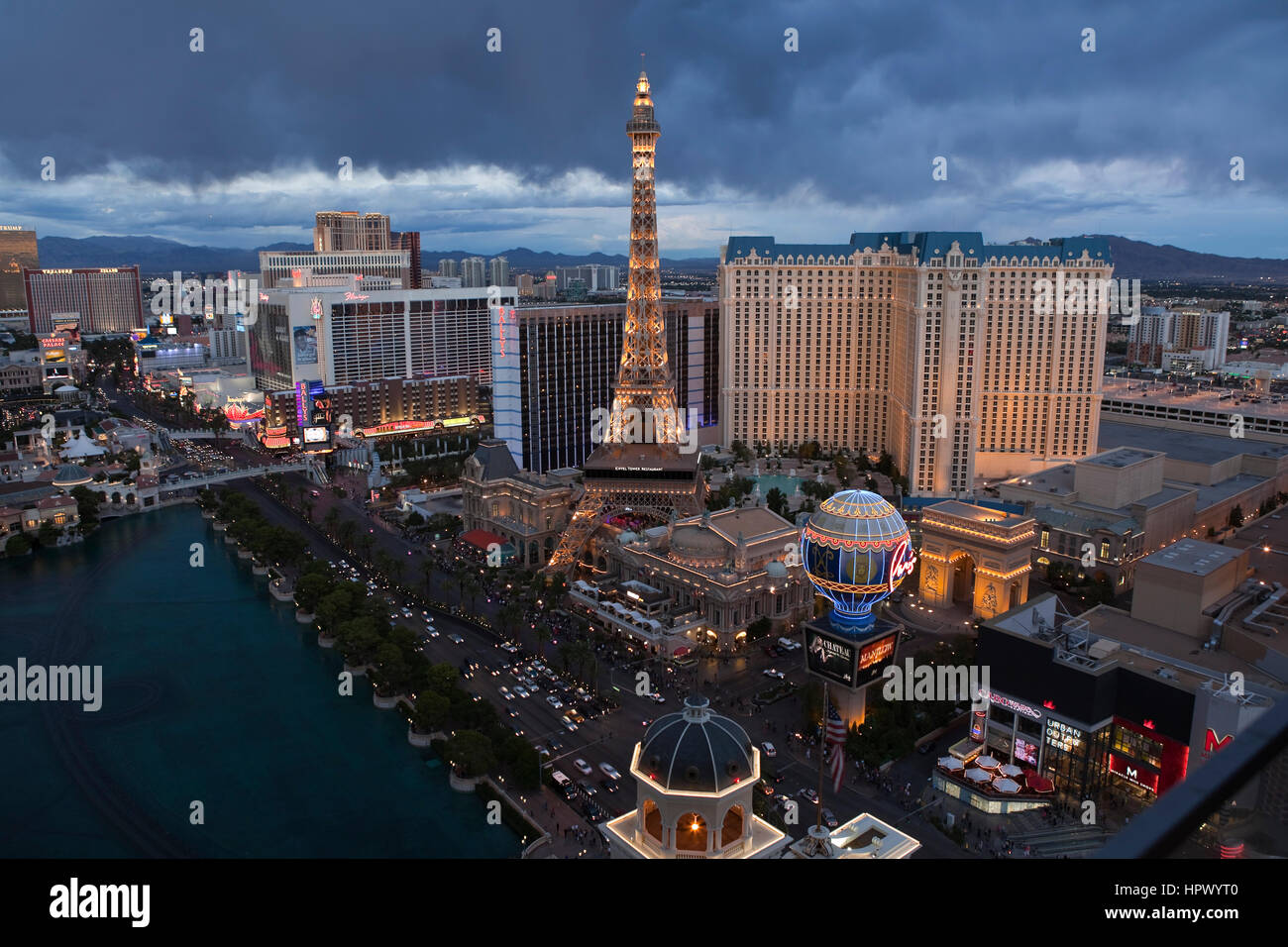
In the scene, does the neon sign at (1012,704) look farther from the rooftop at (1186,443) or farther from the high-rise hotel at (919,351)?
the rooftop at (1186,443)

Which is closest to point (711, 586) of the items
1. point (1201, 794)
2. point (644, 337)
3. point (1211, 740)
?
point (1211, 740)

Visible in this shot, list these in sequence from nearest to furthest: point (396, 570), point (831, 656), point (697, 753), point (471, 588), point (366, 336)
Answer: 1. point (697, 753)
2. point (831, 656)
3. point (471, 588)
4. point (396, 570)
5. point (366, 336)

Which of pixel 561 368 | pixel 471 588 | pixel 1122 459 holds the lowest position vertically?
pixel 471 588

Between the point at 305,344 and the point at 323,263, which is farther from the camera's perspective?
the point at 323,263

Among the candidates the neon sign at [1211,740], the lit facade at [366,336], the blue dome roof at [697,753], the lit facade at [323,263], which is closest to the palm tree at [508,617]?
the blue dome roof at [697,753]

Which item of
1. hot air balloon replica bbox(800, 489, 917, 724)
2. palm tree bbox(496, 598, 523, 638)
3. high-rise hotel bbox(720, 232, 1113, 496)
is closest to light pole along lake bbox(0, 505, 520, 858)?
palm tree bbox(496, 598, 523, 638)

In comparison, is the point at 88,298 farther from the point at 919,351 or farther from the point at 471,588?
the point at 919,351
